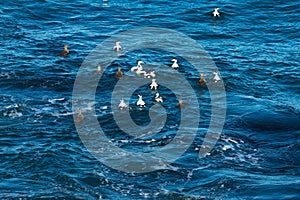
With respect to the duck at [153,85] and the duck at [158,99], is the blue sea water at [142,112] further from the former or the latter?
the duck at [153,85]

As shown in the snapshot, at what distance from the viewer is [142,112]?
61.5 meters

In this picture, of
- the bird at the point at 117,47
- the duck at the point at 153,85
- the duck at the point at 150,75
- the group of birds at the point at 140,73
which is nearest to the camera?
the group of birds at the point at 140,73

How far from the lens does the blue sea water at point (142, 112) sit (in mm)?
49469

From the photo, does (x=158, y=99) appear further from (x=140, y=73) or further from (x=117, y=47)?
(x=117, y=47)

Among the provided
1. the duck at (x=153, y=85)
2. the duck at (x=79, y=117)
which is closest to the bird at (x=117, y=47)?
the duck at (x=153, y=85)

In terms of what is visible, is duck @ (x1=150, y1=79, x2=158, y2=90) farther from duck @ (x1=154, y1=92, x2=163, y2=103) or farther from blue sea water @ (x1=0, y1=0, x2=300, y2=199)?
blue sea water @ (x1=0, y1=0, x2=300, y2=199)

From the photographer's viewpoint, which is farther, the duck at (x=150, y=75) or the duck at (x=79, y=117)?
the duck at (x=150, y=75)

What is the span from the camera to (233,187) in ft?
161

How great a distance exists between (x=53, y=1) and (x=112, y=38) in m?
15.5

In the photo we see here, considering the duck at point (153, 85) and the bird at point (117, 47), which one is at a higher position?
the bird at point (117, 47)

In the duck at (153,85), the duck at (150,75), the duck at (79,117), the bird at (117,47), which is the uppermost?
the bird at (117,47)

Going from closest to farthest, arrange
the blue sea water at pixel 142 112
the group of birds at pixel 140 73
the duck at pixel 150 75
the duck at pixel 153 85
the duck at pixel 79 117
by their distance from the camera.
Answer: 1. the blue sea water at pixel 142 112
2. the duck at pixel 79 117
3. the group of birds at pixel 140 73
4. the duck at pixel 153 85
5. the duck at pixel 150 75

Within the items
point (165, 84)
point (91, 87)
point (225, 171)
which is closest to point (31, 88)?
point (91, 87)

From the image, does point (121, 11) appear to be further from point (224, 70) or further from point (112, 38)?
point (224, 70)
